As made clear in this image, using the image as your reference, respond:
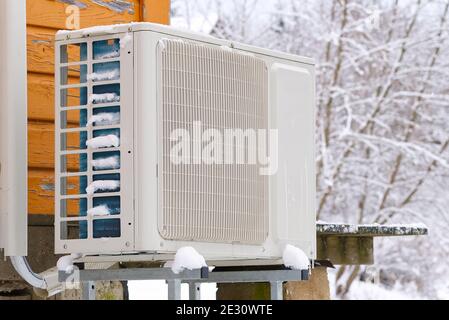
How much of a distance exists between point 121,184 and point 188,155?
244 millimetres

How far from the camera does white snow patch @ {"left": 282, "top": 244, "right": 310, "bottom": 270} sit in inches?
154

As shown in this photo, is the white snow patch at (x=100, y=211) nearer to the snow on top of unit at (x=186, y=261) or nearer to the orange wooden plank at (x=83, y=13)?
the snow on top of unit at (x=186, y=261)

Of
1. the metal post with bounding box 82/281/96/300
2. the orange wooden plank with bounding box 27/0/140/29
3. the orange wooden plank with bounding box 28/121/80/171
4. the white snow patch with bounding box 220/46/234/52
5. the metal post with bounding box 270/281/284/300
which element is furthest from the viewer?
the orange wooden plank with bounding box 27/0/140/29

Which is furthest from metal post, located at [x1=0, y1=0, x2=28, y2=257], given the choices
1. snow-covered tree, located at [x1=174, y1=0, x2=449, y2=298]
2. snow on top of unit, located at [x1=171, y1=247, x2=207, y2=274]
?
snow-covered tree, located at [x1=174, y1=0, x2=449, y2=298]

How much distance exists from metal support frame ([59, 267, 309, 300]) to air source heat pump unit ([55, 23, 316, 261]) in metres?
0.09

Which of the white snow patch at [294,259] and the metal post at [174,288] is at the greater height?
the white snow patch at [294,259]

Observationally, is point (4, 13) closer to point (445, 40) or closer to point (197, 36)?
point (197, 36)

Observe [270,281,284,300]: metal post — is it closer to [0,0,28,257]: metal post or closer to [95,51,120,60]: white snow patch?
[0,0,28,257]: metal post

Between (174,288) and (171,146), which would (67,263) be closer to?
(174,288)

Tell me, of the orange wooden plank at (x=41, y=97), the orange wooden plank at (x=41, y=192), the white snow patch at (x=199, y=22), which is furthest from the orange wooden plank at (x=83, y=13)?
the white snow patch at (x=199, y=22)

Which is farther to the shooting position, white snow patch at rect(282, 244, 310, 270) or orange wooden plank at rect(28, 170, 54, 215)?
orange wooden plank at rect(28, 170, 54, 215)

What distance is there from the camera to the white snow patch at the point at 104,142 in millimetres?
3498

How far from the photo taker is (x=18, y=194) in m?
3.82

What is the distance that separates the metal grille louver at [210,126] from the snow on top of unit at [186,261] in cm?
6
